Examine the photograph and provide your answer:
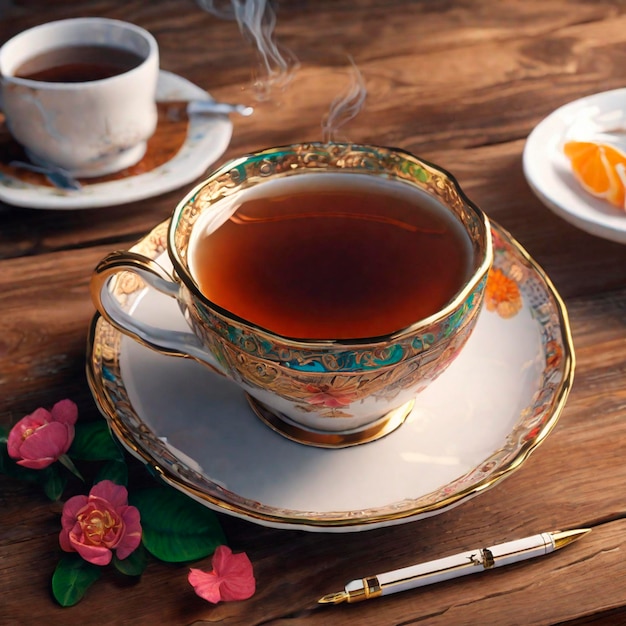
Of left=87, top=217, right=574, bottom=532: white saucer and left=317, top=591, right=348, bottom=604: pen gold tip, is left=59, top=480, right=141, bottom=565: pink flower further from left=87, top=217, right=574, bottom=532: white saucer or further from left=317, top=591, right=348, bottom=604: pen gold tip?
left=317, top=591, right=348, bottom=604: pen gold tip

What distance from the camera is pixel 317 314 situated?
0.94 metres

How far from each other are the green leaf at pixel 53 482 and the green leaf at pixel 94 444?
26mm

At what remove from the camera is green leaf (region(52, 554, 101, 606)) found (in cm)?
83

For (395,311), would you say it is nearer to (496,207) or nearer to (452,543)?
(452,543)

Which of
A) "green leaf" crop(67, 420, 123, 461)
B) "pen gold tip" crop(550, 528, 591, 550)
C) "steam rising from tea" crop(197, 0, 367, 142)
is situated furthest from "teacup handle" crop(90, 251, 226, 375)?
"steam rising from tea" crop(197, 0, 367, 142)

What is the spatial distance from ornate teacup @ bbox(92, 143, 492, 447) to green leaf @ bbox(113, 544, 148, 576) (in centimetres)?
20

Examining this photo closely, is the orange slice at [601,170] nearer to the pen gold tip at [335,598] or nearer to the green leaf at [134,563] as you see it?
the pen gold tip at [335,598]

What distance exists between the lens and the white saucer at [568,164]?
1214mm

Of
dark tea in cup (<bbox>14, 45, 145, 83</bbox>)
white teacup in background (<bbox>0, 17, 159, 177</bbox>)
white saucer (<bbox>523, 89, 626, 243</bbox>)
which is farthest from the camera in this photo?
dark tea in cup (<bbox>14, 45, 145, 83</bbox>)

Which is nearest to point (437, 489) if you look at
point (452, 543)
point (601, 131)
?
point (452, 543)

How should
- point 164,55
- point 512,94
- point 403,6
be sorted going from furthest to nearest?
1. point 403,6
2. point 164,55
3. point 512,94

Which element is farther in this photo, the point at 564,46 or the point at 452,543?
the point at 564,46

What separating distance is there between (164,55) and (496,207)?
844mm

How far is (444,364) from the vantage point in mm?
888
